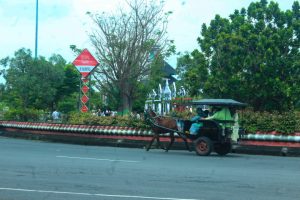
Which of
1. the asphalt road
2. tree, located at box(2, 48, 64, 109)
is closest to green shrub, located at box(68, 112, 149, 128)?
the asphalt road

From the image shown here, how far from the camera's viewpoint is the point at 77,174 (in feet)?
44.1

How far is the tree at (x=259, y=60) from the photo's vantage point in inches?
1155

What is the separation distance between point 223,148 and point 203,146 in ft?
3.92

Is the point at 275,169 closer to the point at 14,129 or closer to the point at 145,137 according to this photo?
the point at 145,137

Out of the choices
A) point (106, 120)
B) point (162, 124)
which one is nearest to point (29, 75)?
point (106, 120)

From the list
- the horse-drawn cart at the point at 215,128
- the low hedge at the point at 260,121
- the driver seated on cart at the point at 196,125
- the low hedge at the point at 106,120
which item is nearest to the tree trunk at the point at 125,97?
the low hedge at the point at 106,120

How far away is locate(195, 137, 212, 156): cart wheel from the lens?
20344 millimetres

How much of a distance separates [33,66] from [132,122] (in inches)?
571

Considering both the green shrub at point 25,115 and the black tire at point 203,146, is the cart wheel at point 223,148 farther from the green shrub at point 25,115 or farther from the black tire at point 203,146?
the green shrub at point 25,115

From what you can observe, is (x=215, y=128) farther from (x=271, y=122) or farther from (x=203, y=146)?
(x=271, y=122)

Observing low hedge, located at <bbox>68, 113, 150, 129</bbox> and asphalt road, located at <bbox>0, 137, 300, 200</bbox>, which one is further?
low hedge, located at <bbox>68, 113, 150, 129</bbox>

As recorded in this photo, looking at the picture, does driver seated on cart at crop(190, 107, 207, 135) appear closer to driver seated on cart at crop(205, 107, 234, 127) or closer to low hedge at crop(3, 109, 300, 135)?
driver seated on cart at crop(205, 107, 234, 127)

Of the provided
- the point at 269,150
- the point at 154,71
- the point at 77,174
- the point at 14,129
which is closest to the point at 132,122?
the point at 269,150

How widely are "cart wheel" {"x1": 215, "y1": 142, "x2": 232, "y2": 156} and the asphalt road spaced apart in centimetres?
325
